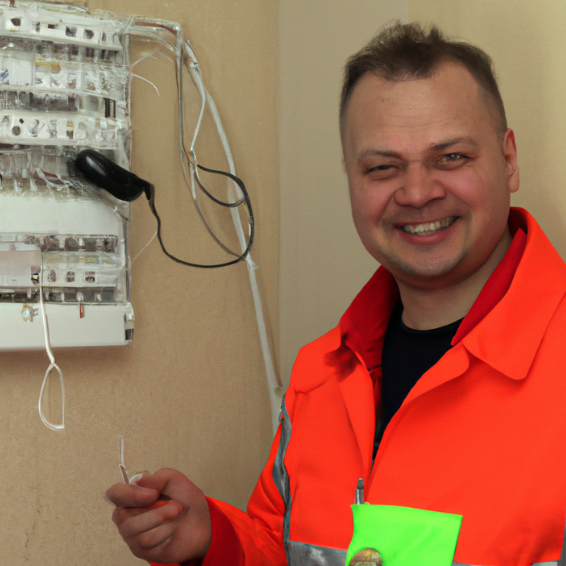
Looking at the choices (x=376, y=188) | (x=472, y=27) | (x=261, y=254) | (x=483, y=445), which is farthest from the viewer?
(x=261, y=254)

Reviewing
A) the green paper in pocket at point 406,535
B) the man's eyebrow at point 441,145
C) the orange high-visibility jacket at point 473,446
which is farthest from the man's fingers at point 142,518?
the man's eyebrow at point 441,145

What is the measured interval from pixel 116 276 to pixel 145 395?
8.6 inches

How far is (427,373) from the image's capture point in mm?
655

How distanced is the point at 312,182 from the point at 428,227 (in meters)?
0.50

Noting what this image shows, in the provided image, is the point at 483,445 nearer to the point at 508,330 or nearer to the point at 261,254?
the point at 508,330

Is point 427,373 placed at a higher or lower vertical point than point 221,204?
lower

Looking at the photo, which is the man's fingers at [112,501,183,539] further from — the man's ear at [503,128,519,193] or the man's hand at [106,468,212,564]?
the man's ear at [503,128,519,193]

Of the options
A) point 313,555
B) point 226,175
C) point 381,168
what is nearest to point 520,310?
point 381,168

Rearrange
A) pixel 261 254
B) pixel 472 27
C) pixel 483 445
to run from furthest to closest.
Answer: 1. pixel 261 254
2. pixel 472 27
3. pixel 483 445

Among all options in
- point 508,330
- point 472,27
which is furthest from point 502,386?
point 472,27

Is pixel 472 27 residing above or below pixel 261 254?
above

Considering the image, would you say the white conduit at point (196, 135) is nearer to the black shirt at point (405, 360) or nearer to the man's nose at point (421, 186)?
the black shirt at point (405, 360)

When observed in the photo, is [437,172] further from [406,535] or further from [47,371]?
[47,371]

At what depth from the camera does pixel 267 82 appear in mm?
1191
